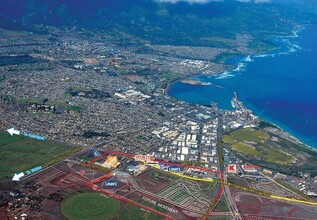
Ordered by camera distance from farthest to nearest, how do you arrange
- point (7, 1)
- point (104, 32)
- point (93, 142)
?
point (7, 1), point (104, 32), point (93, 142)

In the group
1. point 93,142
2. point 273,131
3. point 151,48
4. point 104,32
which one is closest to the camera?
point 93,142

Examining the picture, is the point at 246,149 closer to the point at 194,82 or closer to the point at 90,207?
the point at 90,207

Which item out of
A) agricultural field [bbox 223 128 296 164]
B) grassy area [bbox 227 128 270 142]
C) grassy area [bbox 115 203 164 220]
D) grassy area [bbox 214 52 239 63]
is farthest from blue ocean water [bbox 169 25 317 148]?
grassy area [bbox 115 203 164 220]

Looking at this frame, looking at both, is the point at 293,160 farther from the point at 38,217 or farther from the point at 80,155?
the point at 38,217

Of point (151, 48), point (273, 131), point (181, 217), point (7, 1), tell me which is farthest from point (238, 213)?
point (7, 1)

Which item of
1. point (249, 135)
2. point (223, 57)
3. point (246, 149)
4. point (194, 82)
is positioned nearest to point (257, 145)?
point (246, 149)

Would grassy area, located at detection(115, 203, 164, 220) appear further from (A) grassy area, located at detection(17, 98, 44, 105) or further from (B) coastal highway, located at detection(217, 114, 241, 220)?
(A) grassy area, located at detection(17, 98, 44, 105)

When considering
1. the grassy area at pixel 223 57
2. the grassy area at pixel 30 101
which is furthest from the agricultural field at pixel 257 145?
the grassy area at pixel 223 57
